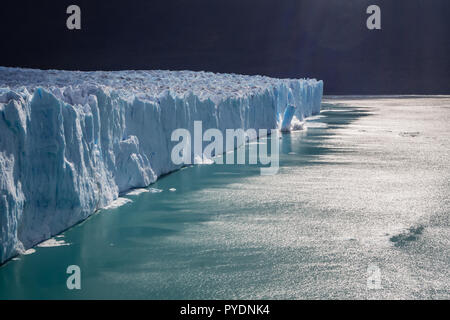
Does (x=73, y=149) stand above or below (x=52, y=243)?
above

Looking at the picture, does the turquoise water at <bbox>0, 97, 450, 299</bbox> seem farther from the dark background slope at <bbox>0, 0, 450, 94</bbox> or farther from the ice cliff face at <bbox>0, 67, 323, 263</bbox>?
the dark background slope at <bbox>0, 0, 450, 94</bbox>

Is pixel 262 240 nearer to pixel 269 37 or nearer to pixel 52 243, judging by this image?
pixel 52 243

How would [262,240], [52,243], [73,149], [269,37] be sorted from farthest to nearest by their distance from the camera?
[269,37] → [73,149] → [262,240] → [52,243]

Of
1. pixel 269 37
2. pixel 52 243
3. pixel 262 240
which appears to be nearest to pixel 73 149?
pixel 52 243

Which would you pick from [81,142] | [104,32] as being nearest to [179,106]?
[81,142]

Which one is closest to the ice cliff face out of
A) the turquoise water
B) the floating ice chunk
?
the floating ice chunk

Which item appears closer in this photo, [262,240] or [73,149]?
[262,240]
